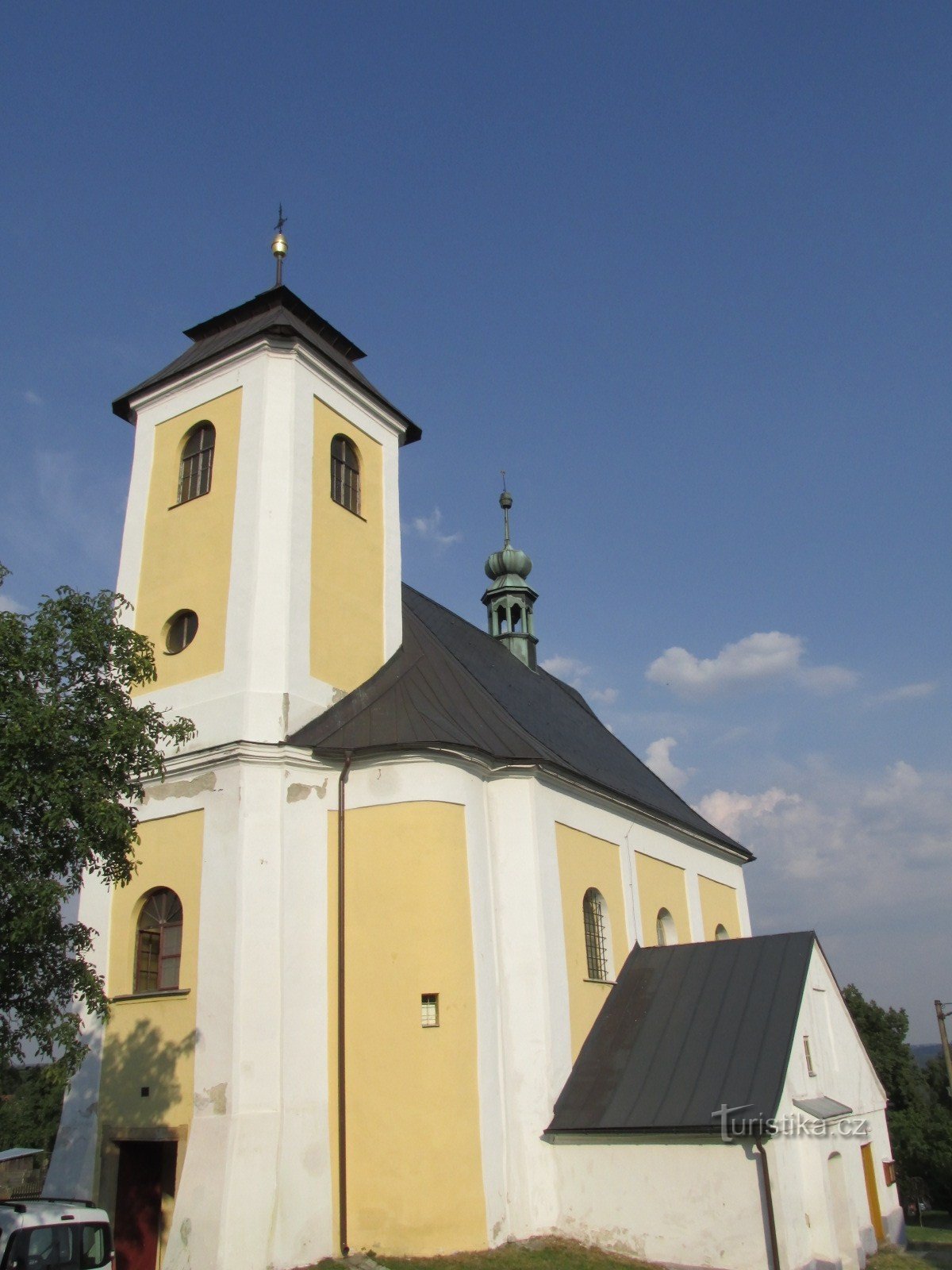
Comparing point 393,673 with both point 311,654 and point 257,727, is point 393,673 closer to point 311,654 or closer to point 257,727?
point 311,654

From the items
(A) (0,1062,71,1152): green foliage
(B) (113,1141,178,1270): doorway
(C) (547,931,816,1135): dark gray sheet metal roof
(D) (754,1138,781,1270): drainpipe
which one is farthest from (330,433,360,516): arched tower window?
(A) (0,1062,71,1152): green foliage

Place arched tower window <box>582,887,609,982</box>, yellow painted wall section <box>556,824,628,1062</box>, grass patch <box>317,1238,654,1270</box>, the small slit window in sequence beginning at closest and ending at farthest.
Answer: grass patch <box>317,1238,654,1270</box> → the small slit window → yellow painted wall section <box>556,824,628,1062</box> → arched tower window <box>582,887,609,982</box>

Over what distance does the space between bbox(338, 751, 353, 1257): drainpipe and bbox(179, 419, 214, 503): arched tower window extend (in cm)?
542

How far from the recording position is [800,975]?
1476 cm

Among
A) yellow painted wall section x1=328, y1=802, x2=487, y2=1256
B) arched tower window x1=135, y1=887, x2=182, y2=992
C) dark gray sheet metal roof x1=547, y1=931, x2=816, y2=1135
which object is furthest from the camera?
arched tower window x1=135, y1=887, x2=182, y2=992

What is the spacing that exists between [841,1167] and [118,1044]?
9.80 m

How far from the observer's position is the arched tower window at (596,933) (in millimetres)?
16531

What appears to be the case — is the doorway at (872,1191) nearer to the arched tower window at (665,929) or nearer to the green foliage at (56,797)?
the arched tower window at (665,929)

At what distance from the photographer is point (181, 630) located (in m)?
16.0

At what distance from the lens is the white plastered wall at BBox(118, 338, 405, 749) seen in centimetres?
1469

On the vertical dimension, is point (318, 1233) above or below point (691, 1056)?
below

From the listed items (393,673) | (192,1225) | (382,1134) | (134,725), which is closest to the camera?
(134,725)

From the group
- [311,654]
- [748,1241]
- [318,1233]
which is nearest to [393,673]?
[311,654]

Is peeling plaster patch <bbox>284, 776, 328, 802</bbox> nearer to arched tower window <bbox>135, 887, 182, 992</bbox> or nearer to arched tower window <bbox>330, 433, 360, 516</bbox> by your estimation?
arched tower window <bbox>135, 887, 182, 992</bbox>
